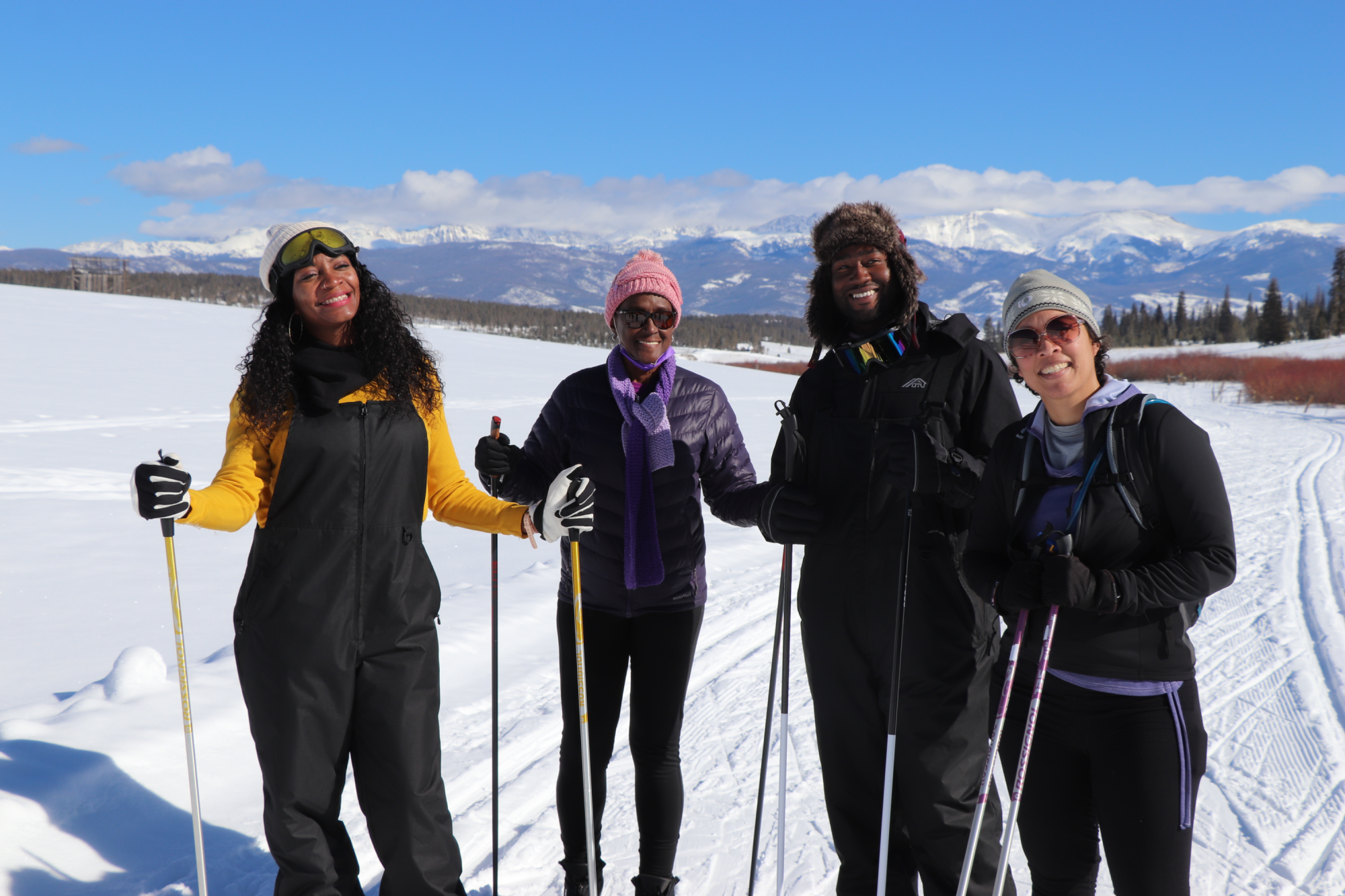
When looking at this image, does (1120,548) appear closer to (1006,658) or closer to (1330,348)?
(1006,658)

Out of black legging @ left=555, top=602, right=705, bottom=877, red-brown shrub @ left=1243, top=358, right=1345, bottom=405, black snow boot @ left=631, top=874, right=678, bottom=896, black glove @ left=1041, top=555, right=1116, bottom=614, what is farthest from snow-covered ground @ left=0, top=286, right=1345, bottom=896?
red-brown shrub @ left=1243, top=358, right=1345, bottom=405

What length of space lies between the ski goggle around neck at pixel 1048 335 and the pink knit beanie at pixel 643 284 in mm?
1045

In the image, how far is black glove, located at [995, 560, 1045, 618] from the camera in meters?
1.87

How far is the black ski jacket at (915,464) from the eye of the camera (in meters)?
2.32

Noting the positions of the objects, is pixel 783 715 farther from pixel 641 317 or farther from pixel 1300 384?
pixel 1300 384

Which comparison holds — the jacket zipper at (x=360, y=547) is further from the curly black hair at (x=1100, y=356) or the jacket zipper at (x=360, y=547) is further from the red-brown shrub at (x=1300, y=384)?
the red-brown shrub at (x=1300, y=384)

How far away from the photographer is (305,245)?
2250 millimetres

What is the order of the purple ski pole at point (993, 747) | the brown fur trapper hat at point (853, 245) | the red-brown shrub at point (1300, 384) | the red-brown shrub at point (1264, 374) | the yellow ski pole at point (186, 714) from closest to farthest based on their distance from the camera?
the purple ski pole at point (993, 747), the yellow ski pole at point (186, 714), the brown fur trapper hat at point (853, 245), the red-brown shrub at point (1300, 384), the red-brown shrub at point (1264, 374)

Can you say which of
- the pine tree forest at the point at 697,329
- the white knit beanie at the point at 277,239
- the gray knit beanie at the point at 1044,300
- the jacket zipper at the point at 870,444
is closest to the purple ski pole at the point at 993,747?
the jacket zipper at the point at 870,444

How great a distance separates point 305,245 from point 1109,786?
2349mm

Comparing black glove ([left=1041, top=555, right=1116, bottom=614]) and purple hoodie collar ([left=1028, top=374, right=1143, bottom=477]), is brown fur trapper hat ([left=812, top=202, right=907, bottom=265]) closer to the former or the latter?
purple hoodie collar ([left=1028, top=374, right=1143, bottom=477])

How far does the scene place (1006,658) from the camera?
2.18m

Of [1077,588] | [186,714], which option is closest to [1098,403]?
[1077,588]

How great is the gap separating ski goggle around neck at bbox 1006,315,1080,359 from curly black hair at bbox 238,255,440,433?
1561 mm
